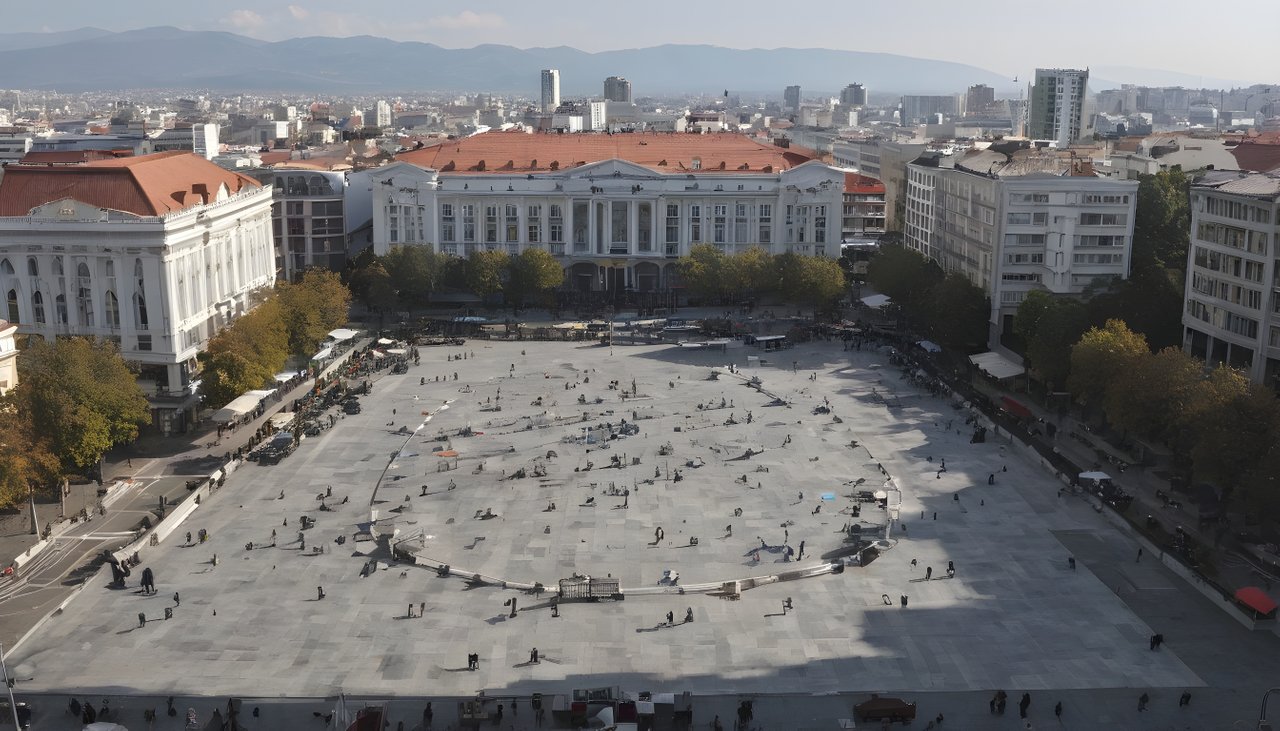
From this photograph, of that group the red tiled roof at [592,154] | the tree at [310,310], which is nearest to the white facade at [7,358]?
the tree at [310,310]

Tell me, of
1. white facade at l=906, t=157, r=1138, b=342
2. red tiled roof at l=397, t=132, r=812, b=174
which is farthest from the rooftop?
red tiled roof at l=397, t=132, r=812, b=174

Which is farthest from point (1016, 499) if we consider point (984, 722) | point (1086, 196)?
point (1086, 196)

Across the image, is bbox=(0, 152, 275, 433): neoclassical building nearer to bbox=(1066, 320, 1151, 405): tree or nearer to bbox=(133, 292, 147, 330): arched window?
bbox=(133, 292, 147, 330): arched window

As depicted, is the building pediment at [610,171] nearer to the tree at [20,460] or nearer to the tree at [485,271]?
the tree at [485,271]

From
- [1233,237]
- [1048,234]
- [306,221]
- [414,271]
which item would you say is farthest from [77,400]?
[1048,234]

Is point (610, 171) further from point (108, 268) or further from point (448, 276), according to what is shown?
point (108, 268)

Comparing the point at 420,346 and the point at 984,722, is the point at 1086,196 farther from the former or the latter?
the point at 984,722
